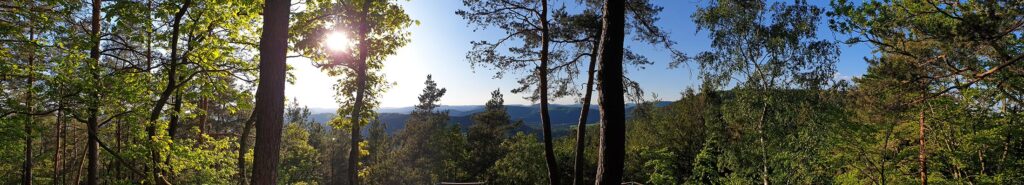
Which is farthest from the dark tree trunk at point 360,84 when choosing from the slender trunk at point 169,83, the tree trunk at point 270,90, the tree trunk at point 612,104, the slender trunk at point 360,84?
the tree trunk at point 612,104

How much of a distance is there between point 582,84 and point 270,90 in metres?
7.22

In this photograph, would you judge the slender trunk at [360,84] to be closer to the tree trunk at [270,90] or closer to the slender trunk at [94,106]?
the slender trunk at [94,106]

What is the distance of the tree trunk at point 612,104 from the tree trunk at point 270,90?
301 cm

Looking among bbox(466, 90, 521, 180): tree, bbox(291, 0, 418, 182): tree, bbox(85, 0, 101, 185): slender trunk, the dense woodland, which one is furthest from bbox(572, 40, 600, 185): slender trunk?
bbox(466, 90, 521, 180): tree

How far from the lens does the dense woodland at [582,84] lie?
4.90 metres

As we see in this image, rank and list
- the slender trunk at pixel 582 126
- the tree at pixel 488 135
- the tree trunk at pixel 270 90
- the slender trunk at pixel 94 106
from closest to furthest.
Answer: the tree trunk at pixel 270 90 < the slender trunk at pixel 94 106 < the slender trunk at pixel 582 126 < the tree at pixel 488 135

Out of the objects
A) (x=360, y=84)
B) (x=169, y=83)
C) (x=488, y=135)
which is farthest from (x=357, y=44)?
(x=488, y=135)

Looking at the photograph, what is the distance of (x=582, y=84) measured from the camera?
10.2m

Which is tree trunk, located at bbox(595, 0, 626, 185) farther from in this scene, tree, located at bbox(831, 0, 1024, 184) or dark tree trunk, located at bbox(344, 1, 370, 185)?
dark tree trunk, located at bbox(344, 1, 370, 185)

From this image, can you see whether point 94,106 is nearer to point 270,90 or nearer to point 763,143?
point 270,90

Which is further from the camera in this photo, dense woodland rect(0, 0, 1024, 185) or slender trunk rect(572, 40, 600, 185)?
slender trunk rect(572, 40, 600, 185)

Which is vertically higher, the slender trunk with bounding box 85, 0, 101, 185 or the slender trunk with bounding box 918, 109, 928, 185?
the slender trunk with bounding box 85, 0, 101, 185

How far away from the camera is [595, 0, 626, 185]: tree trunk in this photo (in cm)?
482

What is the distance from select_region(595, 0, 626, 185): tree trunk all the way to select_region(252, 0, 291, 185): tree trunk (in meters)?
3.01
